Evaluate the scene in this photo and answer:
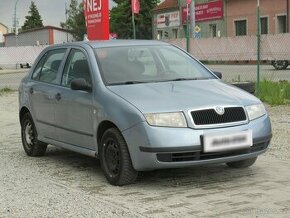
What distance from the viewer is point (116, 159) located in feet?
21.0

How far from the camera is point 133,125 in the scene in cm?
602

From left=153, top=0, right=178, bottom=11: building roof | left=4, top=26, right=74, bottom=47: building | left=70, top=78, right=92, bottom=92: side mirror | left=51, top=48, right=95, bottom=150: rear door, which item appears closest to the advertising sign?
left=153, top=0, right=178, bottom=11: building roof

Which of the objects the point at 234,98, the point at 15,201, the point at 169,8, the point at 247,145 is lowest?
the point at 15,201

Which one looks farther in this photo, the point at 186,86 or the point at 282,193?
the point at 186,86

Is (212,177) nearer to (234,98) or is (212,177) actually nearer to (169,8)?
(234,98)

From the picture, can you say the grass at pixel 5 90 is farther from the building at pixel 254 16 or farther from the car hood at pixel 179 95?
the building at pixel 254 16

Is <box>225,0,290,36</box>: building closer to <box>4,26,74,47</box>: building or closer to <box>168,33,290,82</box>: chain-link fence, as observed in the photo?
<box>168,33,290,82</box>: chain-link fence

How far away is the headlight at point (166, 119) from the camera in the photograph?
19.4 feet

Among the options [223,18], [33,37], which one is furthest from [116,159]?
[33,37]

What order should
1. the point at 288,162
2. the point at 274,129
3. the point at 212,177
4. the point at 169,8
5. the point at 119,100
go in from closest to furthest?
the point at 119,100, the point at 212,177, the point at 288,162, the point at 274,129, the point at 169,8

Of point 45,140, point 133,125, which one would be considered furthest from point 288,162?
point 45,140

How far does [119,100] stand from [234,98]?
1.27 m

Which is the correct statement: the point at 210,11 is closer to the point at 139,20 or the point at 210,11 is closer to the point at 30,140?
the point at 139,20

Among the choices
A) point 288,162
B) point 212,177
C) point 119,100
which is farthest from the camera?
point 288,162
